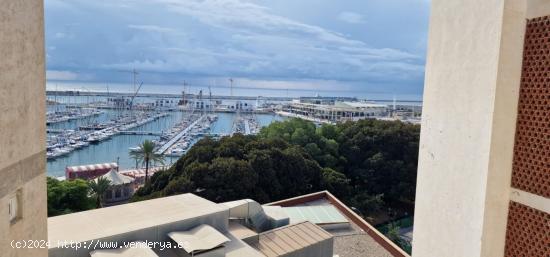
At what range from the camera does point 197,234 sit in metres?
9.43

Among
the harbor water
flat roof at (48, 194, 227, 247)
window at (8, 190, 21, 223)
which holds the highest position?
window at (8, 190, 21, 223)

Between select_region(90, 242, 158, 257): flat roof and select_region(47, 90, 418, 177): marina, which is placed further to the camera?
select_region(47, 90, 418, 177): marina

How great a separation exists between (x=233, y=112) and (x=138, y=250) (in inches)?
4216

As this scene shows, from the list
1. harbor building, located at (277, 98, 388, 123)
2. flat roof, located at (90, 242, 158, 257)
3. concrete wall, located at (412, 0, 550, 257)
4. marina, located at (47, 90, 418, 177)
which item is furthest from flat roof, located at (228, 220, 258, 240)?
harbor building, located at (277, 98, 388, 123)

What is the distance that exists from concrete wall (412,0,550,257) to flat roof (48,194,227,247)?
7081 mm

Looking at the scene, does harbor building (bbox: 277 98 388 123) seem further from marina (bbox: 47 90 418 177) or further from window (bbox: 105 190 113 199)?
window (bbox: 105 190 113 199)

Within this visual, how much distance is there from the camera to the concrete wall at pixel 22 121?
4020 mm

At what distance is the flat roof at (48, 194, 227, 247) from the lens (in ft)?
28.0

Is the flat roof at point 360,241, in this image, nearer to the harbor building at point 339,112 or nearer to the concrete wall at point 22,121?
the concrete wall at point 22,121

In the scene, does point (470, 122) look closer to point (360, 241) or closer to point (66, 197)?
point (360, 241)

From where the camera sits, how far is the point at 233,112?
11462 cm

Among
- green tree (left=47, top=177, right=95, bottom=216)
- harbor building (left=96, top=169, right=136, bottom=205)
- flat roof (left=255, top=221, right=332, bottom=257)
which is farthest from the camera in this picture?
harbor building (left=96, top=169, right=136, bottom=205)

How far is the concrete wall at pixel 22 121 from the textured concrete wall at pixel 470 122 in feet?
14.5

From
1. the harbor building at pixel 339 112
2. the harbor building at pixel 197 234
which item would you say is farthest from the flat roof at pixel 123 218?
the harbor building at pixel 339 112
